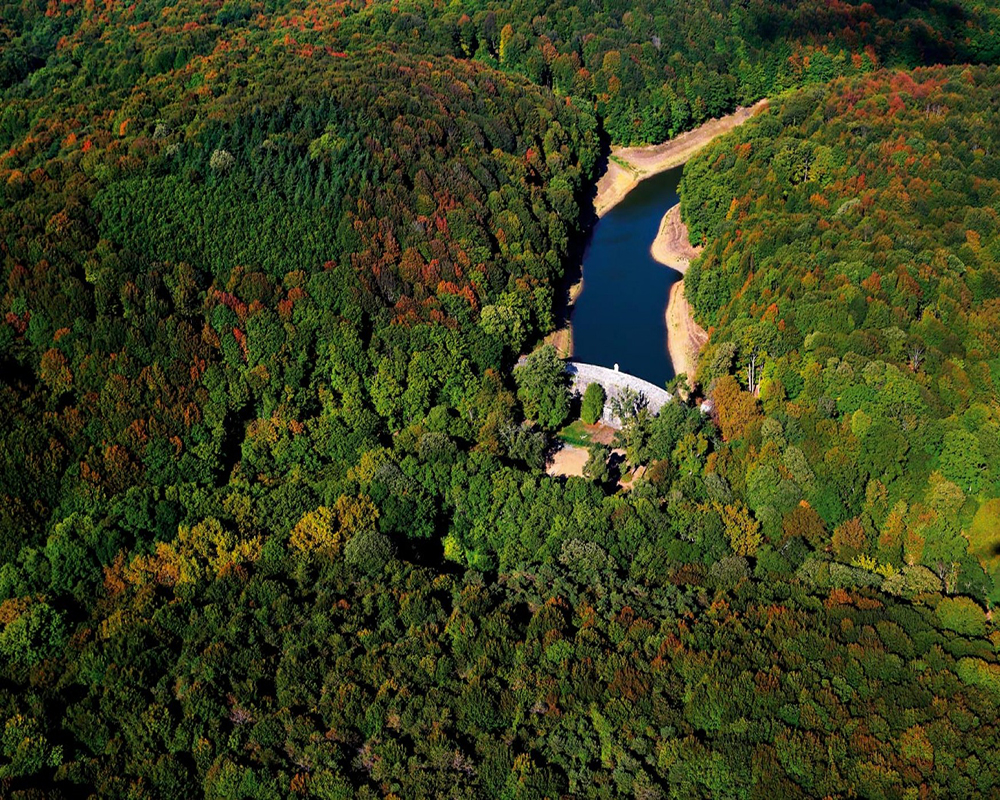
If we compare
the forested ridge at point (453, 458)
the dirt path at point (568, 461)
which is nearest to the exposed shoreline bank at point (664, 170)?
the forested ridge at point (453, 458)

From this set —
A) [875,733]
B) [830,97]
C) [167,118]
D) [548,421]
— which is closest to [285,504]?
[548,421]

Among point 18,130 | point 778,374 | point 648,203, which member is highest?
point 18,130

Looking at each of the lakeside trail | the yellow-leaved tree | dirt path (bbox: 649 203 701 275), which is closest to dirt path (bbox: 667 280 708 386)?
the lakeside trail

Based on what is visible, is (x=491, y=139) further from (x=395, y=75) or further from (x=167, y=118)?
(x=167, y=118)

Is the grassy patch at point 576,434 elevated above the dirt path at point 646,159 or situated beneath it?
elevated above

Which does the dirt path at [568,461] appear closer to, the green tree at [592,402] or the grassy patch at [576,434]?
the grassy patch at [576,434]

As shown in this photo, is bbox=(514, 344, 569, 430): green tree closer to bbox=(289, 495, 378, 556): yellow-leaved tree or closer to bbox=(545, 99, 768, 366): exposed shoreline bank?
bbox=(545, 99, 768, 366): exposed shoreline bank

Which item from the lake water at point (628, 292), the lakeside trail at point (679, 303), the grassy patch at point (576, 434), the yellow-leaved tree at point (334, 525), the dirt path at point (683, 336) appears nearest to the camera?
the yellow-leaved tree at point (334, 525)
